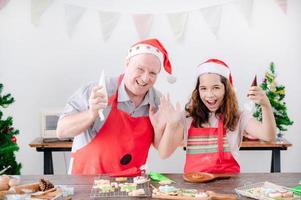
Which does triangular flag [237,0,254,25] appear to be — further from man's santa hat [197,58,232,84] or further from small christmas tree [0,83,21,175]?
small christmas tree [0,83,21,175]

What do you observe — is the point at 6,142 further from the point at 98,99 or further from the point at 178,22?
the point at 178,22

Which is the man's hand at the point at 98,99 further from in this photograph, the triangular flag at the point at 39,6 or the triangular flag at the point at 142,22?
the triangular flag at the point at 39,6

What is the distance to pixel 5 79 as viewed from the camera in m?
3.94

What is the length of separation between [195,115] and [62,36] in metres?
1.99

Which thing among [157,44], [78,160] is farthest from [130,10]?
[78,160]

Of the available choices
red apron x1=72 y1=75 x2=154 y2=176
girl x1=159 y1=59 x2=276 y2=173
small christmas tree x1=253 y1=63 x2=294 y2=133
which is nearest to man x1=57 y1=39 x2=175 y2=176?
red apron x1=72 y1=75 x2=154 y2=176

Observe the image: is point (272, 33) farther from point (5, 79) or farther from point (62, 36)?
point (5, 79)

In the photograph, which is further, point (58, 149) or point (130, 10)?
point (130, 10)

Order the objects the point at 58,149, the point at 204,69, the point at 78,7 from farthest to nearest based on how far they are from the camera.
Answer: the point at 78,7, the point at 58,149, the point at 204,69

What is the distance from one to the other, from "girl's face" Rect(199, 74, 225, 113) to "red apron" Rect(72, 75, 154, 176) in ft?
1.12

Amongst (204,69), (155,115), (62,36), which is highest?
(62,36)

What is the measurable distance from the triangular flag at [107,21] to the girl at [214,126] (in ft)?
5.74

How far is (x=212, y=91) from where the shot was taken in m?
2.32

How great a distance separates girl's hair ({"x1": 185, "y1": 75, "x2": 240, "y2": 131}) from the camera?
2350 millimetres
